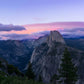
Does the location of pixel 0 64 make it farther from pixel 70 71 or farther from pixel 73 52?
pixel 73 52

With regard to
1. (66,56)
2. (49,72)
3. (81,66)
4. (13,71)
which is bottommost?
(49,72)

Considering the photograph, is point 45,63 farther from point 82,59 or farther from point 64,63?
point 64,63

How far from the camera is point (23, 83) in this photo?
8.92m

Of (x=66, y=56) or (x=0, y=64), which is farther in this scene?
(x=0, y=64)

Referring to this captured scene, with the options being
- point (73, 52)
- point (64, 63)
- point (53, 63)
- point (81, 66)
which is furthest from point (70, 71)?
point (53, 63)

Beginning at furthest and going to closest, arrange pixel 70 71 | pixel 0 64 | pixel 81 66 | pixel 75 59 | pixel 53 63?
pixel 53 63 → pixel 75 59 → pixel 81 66 → pixel 0 64 → pixel 70 71

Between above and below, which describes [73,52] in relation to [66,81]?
below

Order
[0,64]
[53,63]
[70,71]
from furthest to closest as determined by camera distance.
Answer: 1. [53,63]
2. [0,64]
3. [70,71]

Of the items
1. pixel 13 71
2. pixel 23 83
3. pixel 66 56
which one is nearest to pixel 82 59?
pixel 13 71

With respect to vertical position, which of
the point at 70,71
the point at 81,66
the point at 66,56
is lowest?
the point at 81,66

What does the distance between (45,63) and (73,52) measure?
32659mm

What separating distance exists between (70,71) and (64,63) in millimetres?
1310

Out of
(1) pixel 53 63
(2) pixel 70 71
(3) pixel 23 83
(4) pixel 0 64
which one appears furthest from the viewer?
(1) pixel 53 63

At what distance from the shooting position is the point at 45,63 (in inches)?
6476
